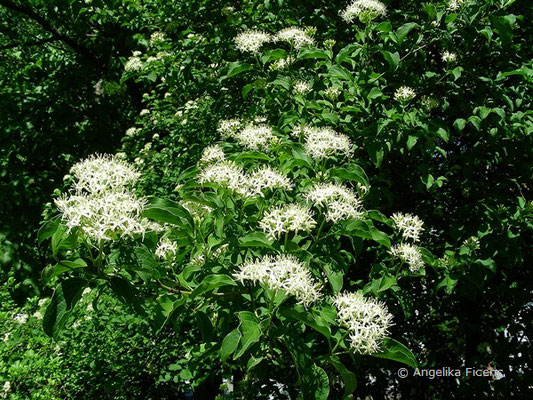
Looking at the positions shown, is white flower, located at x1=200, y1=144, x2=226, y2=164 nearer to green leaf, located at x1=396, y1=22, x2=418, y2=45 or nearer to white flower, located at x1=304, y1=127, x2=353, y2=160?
white flower, located at x1=304, y1=127, x2=353, y2=160

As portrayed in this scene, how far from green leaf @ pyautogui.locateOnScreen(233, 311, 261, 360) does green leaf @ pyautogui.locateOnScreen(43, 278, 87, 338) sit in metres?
0.43

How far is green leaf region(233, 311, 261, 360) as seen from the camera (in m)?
1.14

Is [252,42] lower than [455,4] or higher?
lower

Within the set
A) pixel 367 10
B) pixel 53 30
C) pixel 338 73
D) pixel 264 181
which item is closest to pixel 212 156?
pixel 264 181

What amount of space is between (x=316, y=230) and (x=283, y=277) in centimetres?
50

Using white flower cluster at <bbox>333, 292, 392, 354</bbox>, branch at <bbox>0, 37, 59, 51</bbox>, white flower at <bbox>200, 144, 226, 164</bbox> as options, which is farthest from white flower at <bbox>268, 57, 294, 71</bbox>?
branch at <bbox>0, 37, 59, 51</bbox>

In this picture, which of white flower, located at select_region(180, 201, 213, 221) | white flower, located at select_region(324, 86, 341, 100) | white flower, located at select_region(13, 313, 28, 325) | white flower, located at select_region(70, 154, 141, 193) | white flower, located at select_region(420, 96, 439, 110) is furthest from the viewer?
white flower, located at select_region(13, 313, 28, 325)

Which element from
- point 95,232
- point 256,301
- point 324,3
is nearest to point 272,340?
point 256,301

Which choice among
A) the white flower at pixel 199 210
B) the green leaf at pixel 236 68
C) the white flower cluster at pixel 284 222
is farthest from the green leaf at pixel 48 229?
the green leaf at pixel 236 68

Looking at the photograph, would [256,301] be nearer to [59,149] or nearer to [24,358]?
[24,358]

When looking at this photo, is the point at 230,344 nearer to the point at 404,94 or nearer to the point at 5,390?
the point at 5,390

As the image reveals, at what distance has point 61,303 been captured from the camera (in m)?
1.13

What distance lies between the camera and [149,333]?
115 inches

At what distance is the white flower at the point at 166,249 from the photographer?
4.90ft
